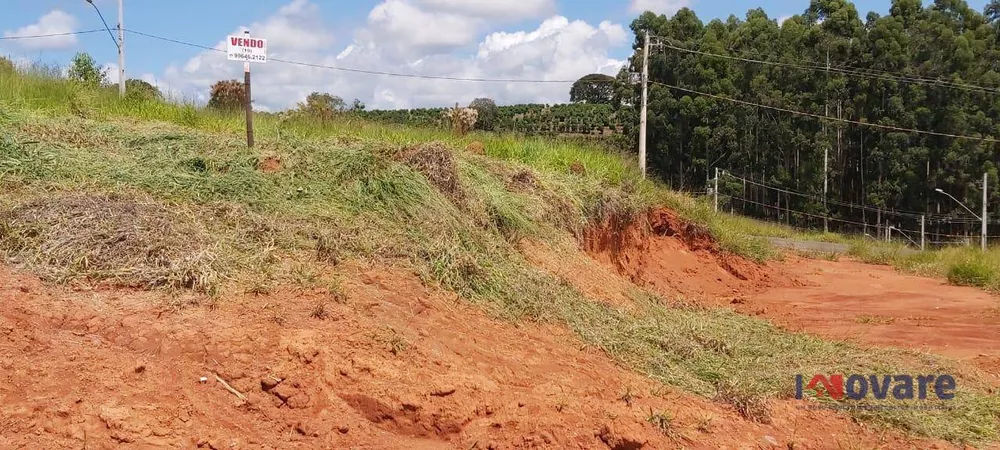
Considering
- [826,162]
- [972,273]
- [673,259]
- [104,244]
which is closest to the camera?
[104,244]

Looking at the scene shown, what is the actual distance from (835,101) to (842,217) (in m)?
6.23

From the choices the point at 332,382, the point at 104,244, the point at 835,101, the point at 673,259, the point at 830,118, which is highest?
the point at 835,101

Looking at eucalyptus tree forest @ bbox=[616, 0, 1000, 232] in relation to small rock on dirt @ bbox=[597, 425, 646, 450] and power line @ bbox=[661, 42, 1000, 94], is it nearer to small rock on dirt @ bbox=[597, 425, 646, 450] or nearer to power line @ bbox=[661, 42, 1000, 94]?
power line @ bbox=[661, 42, 1000, 94]

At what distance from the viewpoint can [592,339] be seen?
6.41 m

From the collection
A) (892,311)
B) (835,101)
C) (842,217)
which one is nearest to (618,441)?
(892,311)

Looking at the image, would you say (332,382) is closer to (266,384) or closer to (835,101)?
(266,384)

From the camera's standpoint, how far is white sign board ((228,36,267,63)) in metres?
7.55

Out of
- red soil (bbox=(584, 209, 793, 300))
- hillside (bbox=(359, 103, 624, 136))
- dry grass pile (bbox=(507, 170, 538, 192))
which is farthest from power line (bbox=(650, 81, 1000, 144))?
dry grass pile (bbox=(507, 170, 538, 192))

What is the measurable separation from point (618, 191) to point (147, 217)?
8.42 m

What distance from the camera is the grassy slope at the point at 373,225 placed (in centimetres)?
576

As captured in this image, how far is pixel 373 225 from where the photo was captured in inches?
269

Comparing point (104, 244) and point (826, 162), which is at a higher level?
point (826, 162)

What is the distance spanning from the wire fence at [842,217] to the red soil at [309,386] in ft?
105

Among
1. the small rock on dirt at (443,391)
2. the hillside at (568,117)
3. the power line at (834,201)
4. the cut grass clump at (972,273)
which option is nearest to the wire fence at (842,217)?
the power line at (834,201)
